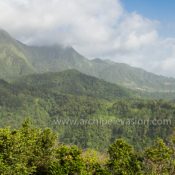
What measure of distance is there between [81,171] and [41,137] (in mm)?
15220

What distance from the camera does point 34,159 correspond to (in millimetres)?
92750

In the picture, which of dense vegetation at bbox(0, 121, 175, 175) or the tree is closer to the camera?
dense vegetation at bbox(0, 121, 175, 175)

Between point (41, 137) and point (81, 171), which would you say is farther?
point (41, 137)

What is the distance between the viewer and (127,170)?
312 ft

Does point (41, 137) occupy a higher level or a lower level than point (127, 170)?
higher

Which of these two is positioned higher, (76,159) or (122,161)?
(76,159)

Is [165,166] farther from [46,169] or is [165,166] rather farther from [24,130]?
[24,130]

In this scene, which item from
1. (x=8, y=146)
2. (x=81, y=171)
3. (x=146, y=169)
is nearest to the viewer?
(x=8, y=146)

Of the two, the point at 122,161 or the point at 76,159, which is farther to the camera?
the point at 122,161

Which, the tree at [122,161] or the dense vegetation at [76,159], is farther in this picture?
the tree at [122,161]

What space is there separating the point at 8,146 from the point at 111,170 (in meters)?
32.3

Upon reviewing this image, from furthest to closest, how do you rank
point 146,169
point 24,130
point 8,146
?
point 146,169 → point 24,130 → point 8,146

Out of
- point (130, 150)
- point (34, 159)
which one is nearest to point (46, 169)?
point (34, 159)

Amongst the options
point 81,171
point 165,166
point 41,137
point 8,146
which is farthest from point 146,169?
point 8,146
